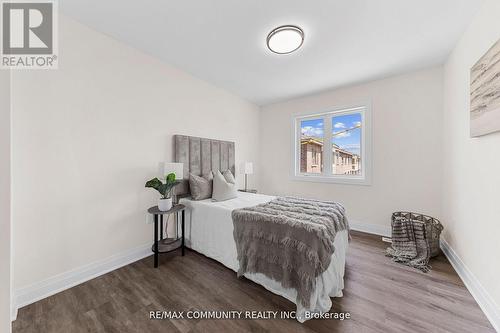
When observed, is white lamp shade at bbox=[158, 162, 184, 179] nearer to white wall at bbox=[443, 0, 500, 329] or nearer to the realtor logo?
the realtor logo

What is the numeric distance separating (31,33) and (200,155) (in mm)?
2004

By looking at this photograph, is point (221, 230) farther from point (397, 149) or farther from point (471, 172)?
point (397, 149)

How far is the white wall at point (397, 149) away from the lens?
8.71ft

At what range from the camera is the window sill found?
125 inches

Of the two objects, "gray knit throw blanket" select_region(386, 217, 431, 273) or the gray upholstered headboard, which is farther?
the gray upholstered headboard

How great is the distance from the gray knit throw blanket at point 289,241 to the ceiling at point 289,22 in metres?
1.84

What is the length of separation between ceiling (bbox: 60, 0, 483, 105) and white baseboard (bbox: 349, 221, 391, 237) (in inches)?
92.4

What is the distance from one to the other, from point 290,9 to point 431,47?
1.83 meters

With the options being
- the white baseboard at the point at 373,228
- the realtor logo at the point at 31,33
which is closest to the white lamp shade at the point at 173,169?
the realtor logo at the point at 31,33

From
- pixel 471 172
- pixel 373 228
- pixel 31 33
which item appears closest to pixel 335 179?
pixel 373 228

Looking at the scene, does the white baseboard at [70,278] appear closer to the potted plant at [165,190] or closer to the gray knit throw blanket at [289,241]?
the potted plant at [165,190]

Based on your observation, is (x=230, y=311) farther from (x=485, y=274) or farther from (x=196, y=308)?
(x=485, y=274)

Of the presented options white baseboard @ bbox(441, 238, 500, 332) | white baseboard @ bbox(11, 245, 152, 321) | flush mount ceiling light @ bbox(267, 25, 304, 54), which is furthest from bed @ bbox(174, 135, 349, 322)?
flush mount ceiling light @ bbox(267, 25, 304, 54)

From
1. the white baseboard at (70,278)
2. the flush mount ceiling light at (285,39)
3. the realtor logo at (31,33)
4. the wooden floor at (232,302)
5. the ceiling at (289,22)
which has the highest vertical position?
the ceiling at (289,22)
